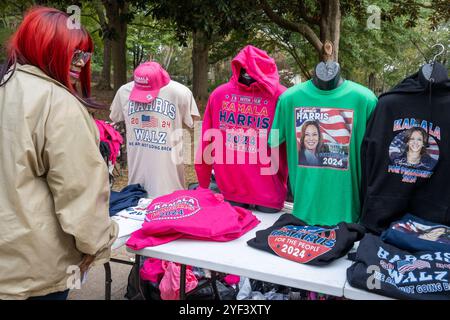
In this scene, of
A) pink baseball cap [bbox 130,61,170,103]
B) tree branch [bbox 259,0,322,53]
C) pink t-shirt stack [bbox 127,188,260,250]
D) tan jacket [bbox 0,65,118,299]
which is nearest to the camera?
tan jacket [bbox 0,65,118,299]

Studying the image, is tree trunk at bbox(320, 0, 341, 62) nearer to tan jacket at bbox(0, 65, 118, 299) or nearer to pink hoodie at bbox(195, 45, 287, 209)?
pink hoodie at bbox(195, 45, 287, 209)

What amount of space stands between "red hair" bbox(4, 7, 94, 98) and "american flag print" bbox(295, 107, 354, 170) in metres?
1.41

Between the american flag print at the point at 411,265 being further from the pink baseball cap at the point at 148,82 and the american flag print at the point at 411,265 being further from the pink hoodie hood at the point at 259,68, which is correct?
the pink baseball cap at the point at 148,82

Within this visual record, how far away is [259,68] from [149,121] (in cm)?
103

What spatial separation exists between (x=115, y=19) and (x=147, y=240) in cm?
692

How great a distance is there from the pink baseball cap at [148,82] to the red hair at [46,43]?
5.04 feet

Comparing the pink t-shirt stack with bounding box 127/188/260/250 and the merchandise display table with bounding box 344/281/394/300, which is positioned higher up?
the pink t-shirt stack with bounding box 127/188/260/250

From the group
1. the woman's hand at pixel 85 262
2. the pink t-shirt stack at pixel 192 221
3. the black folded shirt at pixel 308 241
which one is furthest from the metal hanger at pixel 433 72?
the woman's hand at pixel 85 262

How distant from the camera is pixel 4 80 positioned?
5.49ft

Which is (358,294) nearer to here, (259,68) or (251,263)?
(251,263)

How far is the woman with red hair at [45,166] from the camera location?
163 centimetres

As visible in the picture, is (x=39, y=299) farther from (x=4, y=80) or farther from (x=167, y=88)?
(x=167, y=88)

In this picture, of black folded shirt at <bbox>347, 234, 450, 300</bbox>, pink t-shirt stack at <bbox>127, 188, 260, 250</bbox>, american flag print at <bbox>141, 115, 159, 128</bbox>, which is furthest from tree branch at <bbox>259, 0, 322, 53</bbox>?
black folded shirt at <bbox>347, 234, 450, 300</bbox>

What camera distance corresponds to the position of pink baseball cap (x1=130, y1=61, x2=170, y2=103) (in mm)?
3324
